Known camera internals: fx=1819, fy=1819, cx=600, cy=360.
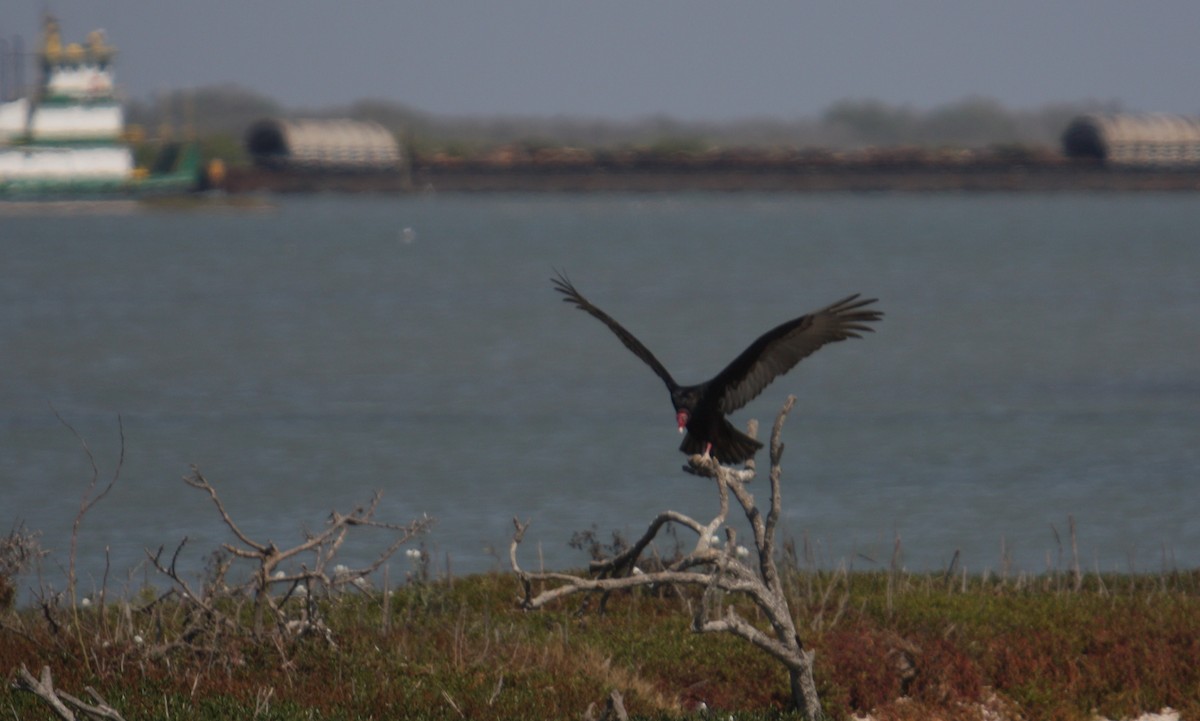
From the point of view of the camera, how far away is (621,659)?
10.1m

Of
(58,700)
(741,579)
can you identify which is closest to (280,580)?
(58,700)

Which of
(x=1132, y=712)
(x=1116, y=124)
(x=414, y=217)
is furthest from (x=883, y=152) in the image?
(x=1132, y=712)

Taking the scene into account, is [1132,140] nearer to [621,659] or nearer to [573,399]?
[573,399]

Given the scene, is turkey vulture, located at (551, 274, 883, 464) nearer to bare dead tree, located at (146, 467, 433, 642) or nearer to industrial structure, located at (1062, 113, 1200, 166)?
bare dead tree, located at (146, 467, 433, 642)

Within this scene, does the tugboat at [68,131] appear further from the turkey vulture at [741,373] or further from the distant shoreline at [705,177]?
the turkey vulture at [741,373]

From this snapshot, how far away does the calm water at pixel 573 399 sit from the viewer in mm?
20156

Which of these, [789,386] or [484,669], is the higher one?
[484,669]

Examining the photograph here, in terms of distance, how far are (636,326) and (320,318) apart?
34.3 feet

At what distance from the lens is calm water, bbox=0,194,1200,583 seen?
20.2 m

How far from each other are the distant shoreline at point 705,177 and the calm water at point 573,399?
60.4 m

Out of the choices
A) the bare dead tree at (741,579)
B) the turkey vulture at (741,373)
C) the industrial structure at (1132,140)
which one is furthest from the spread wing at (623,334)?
the industrial structure at (1132,140)

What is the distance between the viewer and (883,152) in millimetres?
163625

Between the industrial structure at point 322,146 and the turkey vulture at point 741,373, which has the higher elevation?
the turkey vulture at point 741,373

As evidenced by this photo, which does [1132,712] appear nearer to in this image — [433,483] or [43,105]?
[433,483]
